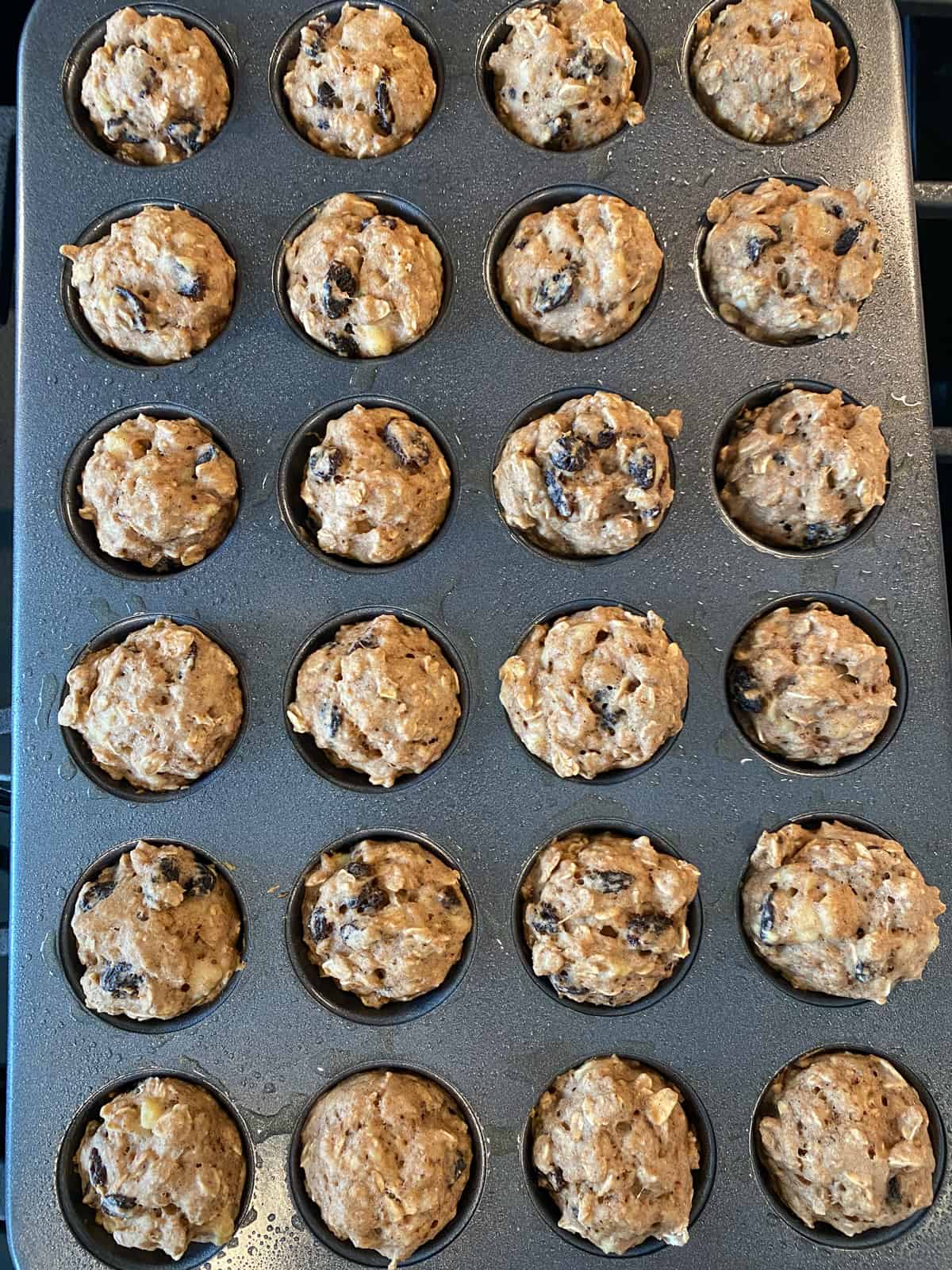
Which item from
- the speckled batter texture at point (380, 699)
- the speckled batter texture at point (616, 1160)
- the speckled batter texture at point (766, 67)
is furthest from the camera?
the speckled batter texture at point (766, 67)

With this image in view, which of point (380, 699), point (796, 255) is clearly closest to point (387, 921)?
point (380, 699)

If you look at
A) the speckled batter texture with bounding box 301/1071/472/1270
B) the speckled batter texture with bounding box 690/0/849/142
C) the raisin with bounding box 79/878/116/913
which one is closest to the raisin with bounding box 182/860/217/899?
the raisin with bounding box 79/878/116/913

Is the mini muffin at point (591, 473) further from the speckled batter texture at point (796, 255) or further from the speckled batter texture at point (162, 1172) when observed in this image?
the speckled batter texture at point (162, 1172)

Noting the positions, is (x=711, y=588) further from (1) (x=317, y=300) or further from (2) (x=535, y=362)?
(1) (x=317, y=300)

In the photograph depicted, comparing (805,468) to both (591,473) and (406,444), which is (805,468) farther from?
(406,444)

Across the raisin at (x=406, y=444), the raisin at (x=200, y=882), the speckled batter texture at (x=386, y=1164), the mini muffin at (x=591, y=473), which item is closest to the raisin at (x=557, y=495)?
the mini muffin at (x=591, y=473)

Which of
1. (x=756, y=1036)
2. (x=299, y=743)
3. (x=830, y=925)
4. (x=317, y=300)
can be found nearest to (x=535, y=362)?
(x=317, y=300)
